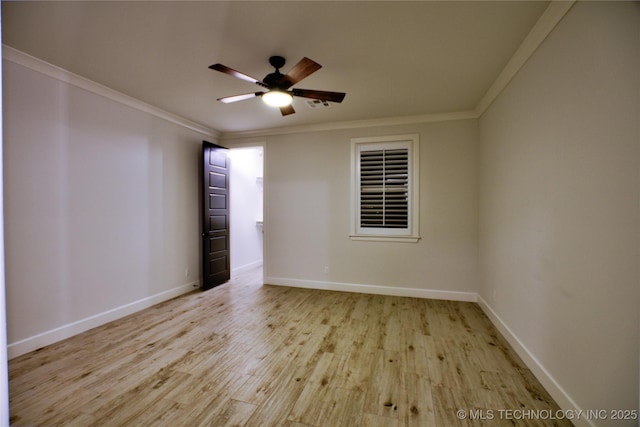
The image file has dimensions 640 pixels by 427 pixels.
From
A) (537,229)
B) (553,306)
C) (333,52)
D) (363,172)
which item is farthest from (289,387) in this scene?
(363,172)

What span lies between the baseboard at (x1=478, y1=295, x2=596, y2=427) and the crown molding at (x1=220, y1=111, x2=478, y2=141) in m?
2.60

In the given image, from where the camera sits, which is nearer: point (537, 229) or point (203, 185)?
point (537, 229)

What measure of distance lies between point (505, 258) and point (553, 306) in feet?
3.06

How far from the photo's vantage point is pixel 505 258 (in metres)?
2.89

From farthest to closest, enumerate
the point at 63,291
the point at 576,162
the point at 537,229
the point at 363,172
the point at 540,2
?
1. the point at 363,172
2. the point at 63,291
3. the point at 537,229
4. the point at 540,2
5. the point at 576,162

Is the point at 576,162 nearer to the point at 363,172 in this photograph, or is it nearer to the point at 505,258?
the point at 505,258

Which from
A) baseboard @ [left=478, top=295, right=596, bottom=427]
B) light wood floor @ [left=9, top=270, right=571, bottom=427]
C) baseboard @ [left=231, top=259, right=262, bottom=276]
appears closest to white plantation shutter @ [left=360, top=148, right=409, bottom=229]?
light wood floor @ [left=9, top=270, right=571, bottom=427]

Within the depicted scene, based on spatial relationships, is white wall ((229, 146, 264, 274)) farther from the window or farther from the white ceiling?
the white ceiling

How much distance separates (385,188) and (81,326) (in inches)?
160

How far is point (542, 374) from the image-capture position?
2.11m

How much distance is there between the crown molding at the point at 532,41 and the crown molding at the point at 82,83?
13.4 ft

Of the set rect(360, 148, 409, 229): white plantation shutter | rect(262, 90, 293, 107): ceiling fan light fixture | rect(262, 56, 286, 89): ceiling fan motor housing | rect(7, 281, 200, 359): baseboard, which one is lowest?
rect(7, 281, 200, 359): baseboard

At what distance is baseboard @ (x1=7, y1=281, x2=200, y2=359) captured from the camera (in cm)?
252

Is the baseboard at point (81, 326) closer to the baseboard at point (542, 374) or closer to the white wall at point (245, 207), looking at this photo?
the white wall at point (245, 207)
